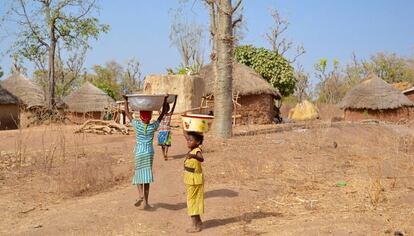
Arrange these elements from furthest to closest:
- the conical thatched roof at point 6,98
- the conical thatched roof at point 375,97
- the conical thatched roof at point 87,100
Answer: the conical thatched roof at point 87,100 → the conical thatched roof at point 375,97 → the conical thatched roof at point 6,98

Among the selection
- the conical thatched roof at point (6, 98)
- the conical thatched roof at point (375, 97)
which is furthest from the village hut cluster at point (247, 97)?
the conical thatched roof at point (6, 98)

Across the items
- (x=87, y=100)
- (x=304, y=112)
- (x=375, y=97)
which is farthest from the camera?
(x=304, y=112)

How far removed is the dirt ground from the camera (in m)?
5.07

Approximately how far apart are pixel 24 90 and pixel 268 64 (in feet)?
42.7

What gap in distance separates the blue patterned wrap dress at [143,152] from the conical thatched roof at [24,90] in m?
19.9

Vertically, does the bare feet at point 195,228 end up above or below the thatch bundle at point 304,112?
below

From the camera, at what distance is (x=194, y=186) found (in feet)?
16.5

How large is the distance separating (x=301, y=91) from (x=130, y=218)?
34975mm

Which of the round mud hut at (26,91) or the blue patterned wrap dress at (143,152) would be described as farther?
the round mud hut at (26,91)

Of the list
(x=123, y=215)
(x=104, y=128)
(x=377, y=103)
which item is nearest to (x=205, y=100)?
(x=104, y=128)

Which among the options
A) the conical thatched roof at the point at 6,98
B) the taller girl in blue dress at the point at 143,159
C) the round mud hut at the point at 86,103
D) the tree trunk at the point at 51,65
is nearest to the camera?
the taller girl in blue dress at the point at 143,159

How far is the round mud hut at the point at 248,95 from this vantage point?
19844 millimetres

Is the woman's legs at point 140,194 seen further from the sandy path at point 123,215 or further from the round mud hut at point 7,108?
the round mud hut at point 7,108

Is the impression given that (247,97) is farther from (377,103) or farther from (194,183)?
(194,183)
